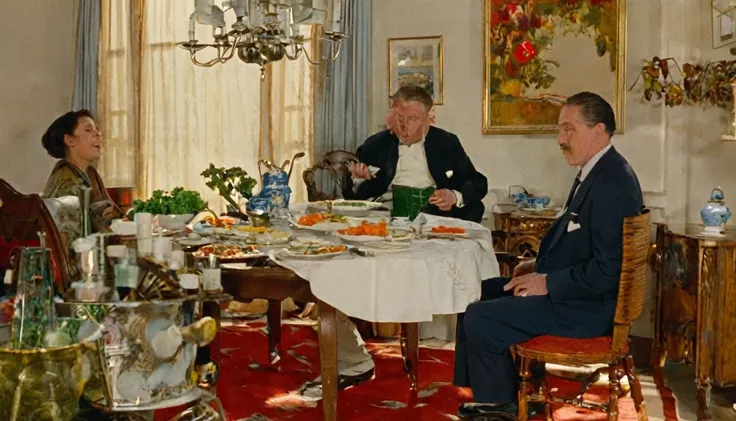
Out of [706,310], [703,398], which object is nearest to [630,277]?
[706,310]

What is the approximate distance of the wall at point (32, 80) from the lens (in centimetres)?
605

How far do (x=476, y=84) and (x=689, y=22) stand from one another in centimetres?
157

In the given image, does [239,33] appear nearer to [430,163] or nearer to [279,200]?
[279,200]

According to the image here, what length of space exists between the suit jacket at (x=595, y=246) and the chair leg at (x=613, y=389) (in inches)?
6.7

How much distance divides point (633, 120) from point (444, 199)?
2056mm

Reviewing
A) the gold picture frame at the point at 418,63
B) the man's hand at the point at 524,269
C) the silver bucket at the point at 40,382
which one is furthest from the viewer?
the gold picture frame at the point at 418,63

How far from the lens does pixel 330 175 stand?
6.14m

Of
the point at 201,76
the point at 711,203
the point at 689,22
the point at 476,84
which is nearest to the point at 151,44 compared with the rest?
the point at 201,76

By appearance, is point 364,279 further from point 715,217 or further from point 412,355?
point 715,217

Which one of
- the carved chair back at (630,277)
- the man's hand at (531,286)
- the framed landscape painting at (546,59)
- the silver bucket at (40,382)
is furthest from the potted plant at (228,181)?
the framed landscape painting at (546,59)

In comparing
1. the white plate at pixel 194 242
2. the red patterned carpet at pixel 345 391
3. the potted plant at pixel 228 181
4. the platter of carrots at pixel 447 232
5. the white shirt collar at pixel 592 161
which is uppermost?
the white shirt collar at pixel 592 161

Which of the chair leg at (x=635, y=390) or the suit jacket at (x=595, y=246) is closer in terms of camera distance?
the suit jacket at (x=595, y=246)

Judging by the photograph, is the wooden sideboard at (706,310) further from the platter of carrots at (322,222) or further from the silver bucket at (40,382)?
the silver bucket at (40,382)

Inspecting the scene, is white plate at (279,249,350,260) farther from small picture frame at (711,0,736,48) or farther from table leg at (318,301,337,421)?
small picture frame at (711,0,736,48)
